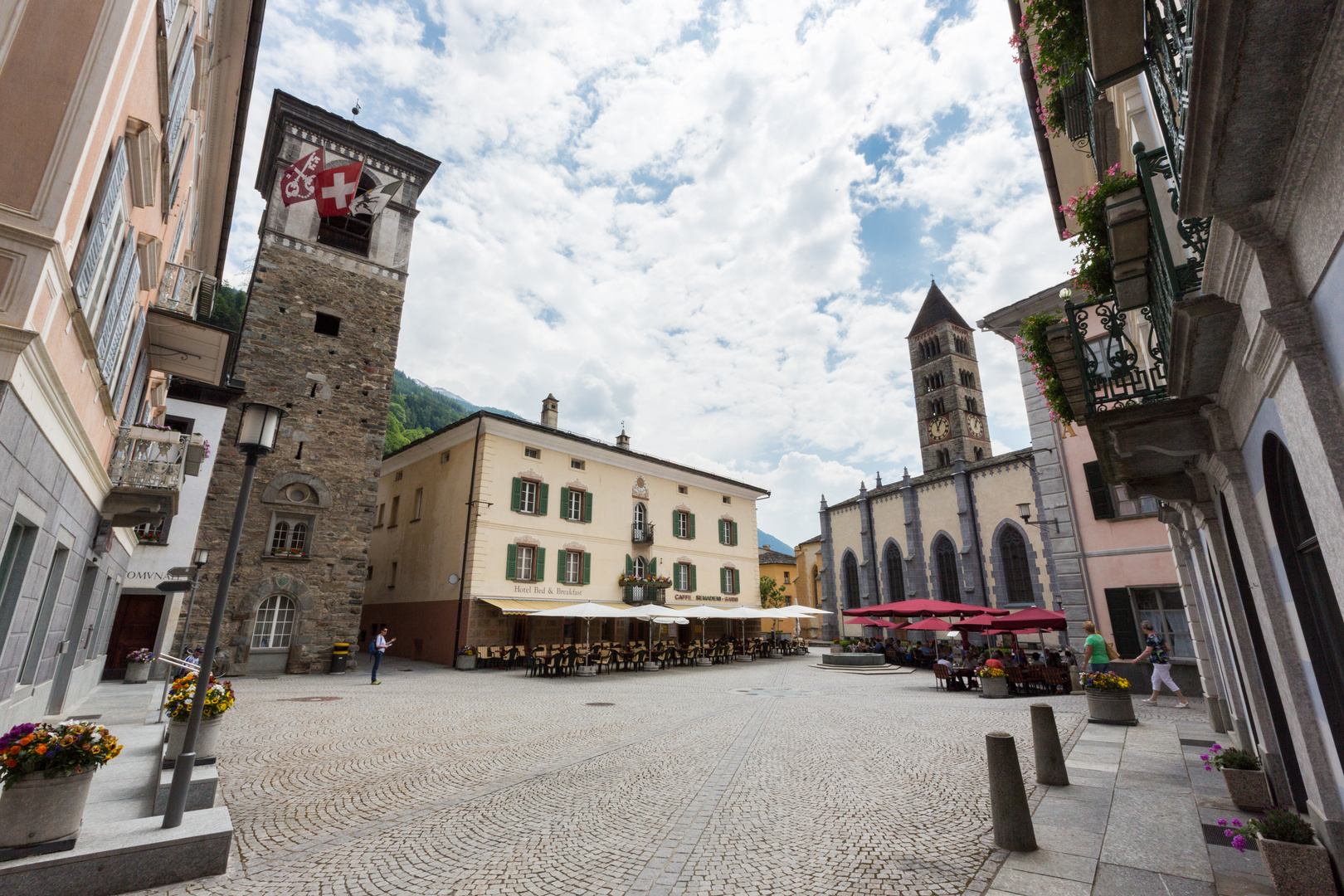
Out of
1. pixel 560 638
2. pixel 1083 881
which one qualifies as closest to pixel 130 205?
pixel 1083 881

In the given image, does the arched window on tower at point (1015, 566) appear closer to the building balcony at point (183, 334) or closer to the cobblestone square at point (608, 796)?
the cobblestone square at point (608, 796)

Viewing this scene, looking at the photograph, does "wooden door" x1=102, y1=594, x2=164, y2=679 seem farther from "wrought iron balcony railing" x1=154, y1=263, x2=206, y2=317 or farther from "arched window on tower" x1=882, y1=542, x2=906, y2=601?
"arched window on tower" x1=882, y1=542, x2=906, y2=601

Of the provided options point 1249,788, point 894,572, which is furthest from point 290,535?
point 894,572

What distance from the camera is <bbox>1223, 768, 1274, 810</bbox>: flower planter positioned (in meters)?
5.32

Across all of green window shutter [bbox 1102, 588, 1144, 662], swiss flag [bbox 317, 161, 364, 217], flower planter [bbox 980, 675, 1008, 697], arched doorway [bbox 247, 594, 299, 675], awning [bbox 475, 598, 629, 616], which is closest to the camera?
flower planter [bbox 980, 675, 1008, 697]

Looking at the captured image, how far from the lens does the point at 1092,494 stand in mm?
15914

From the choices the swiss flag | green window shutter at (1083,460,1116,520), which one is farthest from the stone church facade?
the swiss flag

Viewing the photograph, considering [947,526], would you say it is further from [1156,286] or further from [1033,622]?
[1156,286]

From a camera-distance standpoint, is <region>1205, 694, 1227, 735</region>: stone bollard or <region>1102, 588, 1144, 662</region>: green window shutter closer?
<region>1205, 694, 1227, 735</region>: stone bollard

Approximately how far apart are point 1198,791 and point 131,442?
14.4 metres

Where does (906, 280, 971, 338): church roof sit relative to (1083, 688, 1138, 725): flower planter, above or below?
above

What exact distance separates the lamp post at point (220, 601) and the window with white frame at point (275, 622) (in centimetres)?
1541

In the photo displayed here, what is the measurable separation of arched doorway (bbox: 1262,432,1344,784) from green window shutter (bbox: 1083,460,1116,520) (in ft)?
43.0

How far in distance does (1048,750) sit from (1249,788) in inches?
61.4
